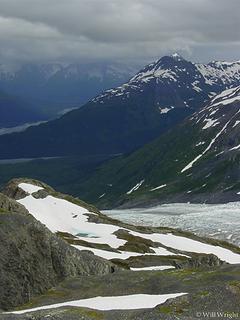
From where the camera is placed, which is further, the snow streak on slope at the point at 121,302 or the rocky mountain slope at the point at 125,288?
the snow streak on slope at the point at 121,302

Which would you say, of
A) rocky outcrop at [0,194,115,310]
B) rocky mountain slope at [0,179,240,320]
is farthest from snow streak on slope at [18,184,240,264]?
rocky outcrop at [0,194,115,310]

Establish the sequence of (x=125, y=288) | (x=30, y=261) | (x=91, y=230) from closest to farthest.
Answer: (x=125, y=288)
(x=30, y=261)
(x=91, y=230)

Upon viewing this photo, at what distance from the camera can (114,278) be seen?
46.5 metres

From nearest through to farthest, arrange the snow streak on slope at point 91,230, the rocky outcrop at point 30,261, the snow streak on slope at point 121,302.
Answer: the snow streak on slope at point 121,302, the rocky outcrop at point 30,261, the snow streak on slope at point 91,230

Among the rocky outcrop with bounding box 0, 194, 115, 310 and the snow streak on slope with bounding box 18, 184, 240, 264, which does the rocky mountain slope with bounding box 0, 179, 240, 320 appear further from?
the snow streak on slope with bounding box 18, 184, 240, 264

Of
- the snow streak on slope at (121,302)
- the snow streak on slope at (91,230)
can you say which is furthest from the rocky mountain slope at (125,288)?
the snow streak on slope at (91,230)

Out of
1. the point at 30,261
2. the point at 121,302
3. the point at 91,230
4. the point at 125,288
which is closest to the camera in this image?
Answer: the point at 121,302

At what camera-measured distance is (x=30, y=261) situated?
155 ft

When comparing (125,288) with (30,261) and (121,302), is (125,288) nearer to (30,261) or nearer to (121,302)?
Answer: (121,302)

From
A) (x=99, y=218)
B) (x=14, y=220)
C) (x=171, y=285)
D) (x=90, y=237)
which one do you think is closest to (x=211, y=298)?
(x=171, y=285)

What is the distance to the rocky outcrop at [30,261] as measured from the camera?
4547 centimetres

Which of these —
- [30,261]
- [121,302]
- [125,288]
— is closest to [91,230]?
[30,261]

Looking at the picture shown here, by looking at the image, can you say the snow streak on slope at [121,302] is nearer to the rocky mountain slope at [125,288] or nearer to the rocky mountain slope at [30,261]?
the rocky mountain slope at [125,288]

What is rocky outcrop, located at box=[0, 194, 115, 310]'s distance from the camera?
45469 mm
